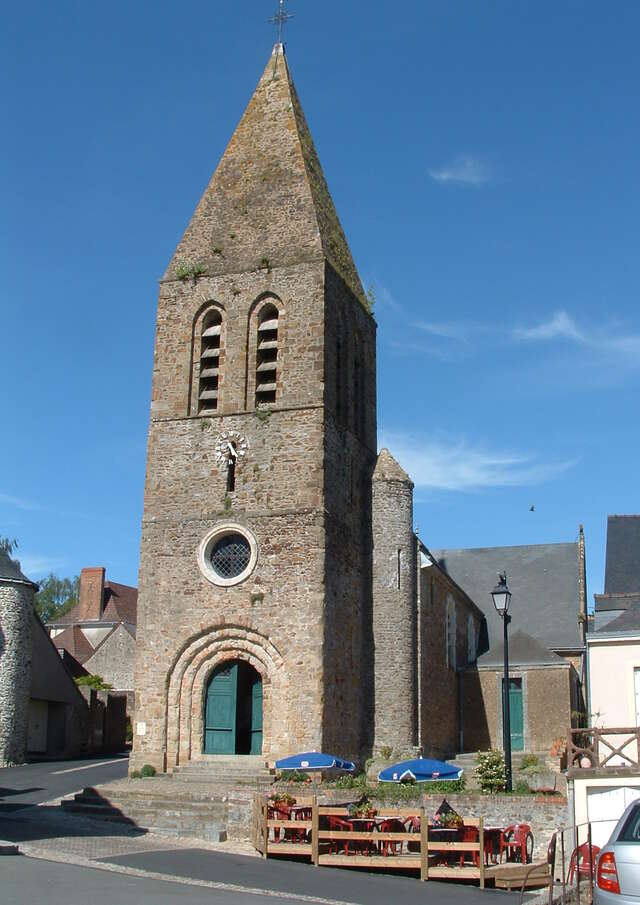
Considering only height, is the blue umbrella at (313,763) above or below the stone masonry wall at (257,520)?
below

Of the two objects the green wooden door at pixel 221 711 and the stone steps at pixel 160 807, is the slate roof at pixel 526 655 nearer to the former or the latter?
the green wooden door at pixel 221 711

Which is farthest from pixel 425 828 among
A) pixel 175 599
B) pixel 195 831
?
pixel 175 599

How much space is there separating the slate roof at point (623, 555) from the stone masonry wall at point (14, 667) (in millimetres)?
17190

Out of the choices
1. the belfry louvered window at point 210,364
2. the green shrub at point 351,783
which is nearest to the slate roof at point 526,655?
the green shrub at point 351,783

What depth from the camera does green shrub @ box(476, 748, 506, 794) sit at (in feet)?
60.4

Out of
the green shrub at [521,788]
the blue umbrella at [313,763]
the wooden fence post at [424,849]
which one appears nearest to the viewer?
the wooden fence post at [424,849]

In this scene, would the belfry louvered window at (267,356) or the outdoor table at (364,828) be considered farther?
the belfry louvered window at (267,356)

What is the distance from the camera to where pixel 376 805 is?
1856 cm

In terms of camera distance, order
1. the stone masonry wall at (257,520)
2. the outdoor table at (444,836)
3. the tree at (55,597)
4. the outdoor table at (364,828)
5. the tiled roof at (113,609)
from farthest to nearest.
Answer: the tree at (55,597) < the tiled roof at (113,609) < the stone masonry wall at (257,520) < the outdoor table at (364,828) < the outdoor table at (444,836)

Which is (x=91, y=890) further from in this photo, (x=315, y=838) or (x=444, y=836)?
(x=444, y=836)

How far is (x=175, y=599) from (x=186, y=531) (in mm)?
1612

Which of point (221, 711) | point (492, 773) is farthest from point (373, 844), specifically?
point (221, 711)

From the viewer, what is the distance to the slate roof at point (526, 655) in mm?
29141

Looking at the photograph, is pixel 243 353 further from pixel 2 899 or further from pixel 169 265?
pixel 2 899
